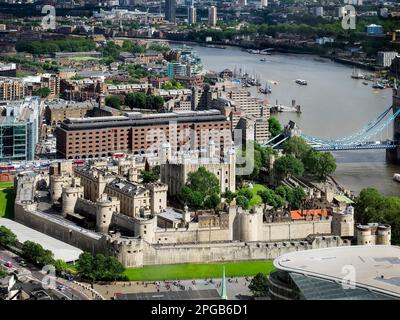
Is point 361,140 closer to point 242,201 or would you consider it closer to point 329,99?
point 329,99

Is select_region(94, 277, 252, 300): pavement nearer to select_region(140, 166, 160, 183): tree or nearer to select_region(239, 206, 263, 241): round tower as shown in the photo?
select_region(239, 206, 263, 241): round tower

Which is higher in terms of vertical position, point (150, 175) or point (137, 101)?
point (137, 101)

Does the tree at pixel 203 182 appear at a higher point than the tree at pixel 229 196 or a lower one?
higher

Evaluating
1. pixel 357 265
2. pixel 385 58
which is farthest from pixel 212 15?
pixel 357 265

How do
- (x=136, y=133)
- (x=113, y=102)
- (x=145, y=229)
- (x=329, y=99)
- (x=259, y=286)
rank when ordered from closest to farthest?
(x=259, y=286) < (x=145, y=229) < (x=136, y=133) < (x=113, y=102) < (x=329, y=99)

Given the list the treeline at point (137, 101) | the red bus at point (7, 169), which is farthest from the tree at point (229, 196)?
the treeline at point (137, 101)

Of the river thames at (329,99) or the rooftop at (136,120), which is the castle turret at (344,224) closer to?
the river thames at (329,99)

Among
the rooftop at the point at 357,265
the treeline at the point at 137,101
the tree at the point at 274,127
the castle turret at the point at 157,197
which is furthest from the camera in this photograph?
the treeline at the point at 137,101
